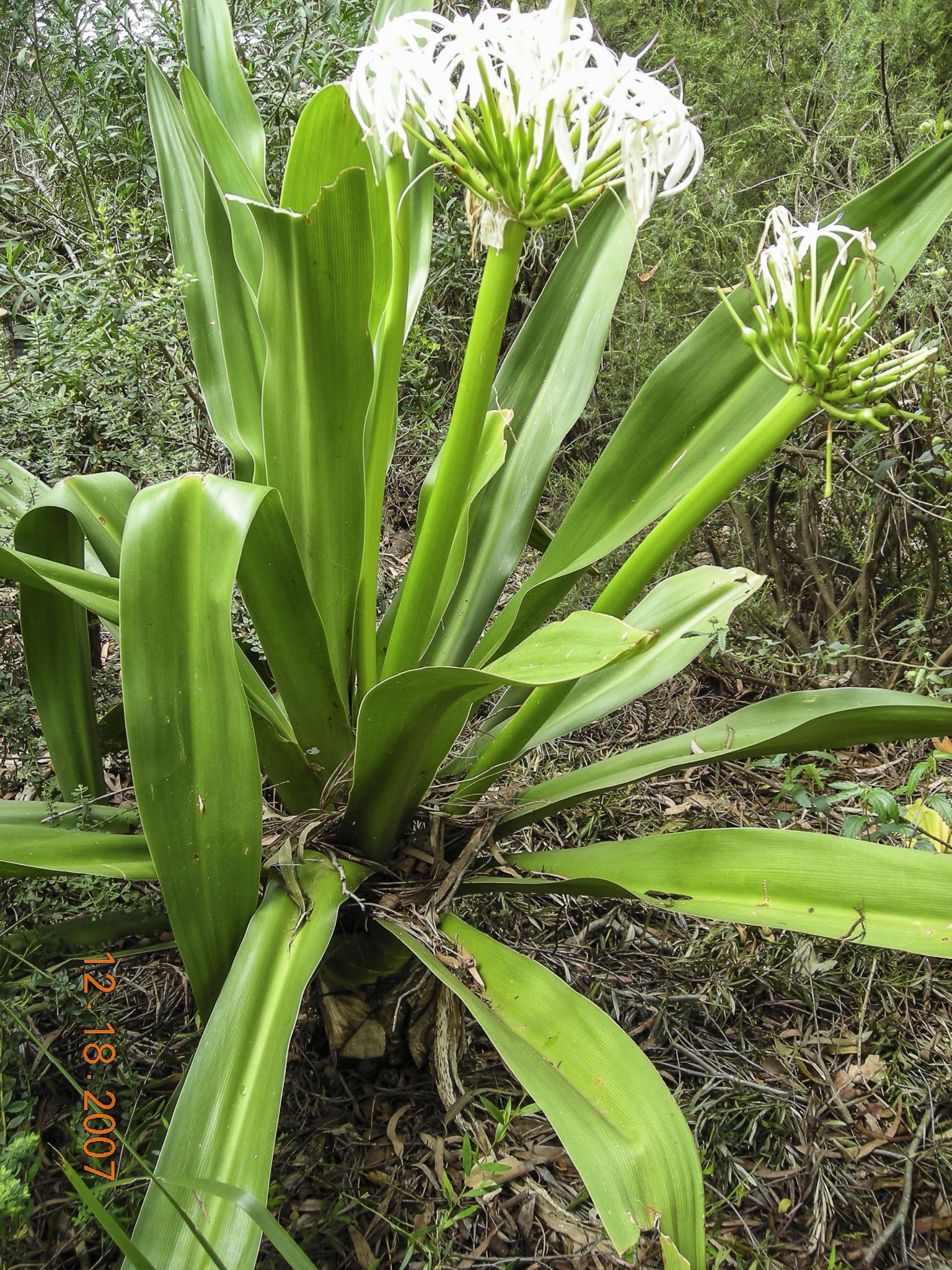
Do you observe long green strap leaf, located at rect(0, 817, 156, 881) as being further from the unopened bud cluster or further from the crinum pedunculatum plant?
the unopened bud cluster

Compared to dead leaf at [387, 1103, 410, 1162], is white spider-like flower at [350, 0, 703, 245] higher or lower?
higher

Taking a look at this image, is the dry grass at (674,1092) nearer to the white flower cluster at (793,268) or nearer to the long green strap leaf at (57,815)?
the long green strap leaf at (57,815)

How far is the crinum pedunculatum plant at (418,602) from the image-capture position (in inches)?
26.5

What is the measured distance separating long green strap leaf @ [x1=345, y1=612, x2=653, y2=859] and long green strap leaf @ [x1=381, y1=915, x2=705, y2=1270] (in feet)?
0.44

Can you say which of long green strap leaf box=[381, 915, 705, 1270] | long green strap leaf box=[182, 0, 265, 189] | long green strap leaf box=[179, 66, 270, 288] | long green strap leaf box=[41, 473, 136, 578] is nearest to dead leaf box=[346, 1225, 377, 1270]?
long green strap leaf box=[381, 915, 705, 1270]

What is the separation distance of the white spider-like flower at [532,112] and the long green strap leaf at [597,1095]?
0.69m

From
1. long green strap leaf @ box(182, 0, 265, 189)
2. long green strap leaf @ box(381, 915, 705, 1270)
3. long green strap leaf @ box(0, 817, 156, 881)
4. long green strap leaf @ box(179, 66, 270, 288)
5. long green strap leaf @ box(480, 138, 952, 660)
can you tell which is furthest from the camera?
long green strap leaf @ box(182, 0, 265, 189)

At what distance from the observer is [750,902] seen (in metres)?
0.86

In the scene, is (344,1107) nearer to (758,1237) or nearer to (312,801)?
(312,801)

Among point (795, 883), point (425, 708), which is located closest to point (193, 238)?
point (425, 708)

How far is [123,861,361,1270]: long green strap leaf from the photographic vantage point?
587 mm

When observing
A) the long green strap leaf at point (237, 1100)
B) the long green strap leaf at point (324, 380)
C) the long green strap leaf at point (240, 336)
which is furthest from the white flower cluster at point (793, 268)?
the long green strap leaf at point (237, 1100)

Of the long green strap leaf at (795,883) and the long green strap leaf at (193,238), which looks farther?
the long green strap leaf at (193,238)

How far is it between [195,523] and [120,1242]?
19.5 inches
